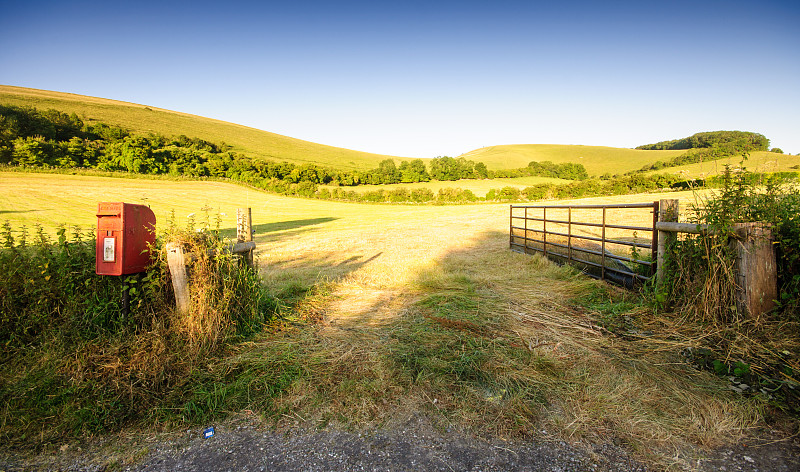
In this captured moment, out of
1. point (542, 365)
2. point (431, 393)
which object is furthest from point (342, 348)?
point (542, 365)

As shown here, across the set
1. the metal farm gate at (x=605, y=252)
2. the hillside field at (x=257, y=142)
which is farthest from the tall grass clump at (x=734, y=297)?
the hillside field at (x=257, y=142)

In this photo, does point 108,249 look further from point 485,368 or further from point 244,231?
point 485,368

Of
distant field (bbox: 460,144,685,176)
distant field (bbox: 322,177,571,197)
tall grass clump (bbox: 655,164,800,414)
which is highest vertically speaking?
distant field (bbox: 460,144,685,176)

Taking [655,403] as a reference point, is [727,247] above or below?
above

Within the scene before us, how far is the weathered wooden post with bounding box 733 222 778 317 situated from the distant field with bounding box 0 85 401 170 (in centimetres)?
7021

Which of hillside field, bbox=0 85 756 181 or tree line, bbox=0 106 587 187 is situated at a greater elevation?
hillside field, bbox=0 85 756 181


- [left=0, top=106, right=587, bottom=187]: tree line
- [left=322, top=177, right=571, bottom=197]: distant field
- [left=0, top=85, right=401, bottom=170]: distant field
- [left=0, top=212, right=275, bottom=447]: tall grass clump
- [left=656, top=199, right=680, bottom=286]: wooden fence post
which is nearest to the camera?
[left=0, top=212, right=275, bottom=447]: tall grass clump

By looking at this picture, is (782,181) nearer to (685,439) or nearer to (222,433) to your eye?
(685,439)

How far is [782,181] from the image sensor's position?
13.0 feet

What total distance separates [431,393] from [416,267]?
5.78 meters

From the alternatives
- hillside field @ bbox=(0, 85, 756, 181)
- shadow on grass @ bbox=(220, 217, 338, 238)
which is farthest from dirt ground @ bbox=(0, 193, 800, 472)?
hillside field @ bbox=(0, 85, 756, 181)

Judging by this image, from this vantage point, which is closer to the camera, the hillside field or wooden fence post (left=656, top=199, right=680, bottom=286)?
wooden fence post (left=656, top=199, right=680, bottom=286)

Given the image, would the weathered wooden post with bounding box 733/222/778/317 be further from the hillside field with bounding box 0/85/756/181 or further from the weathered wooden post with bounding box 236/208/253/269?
the hillside field with bounding box 0/85/756/181

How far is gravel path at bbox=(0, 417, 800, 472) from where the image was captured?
7.79ft
